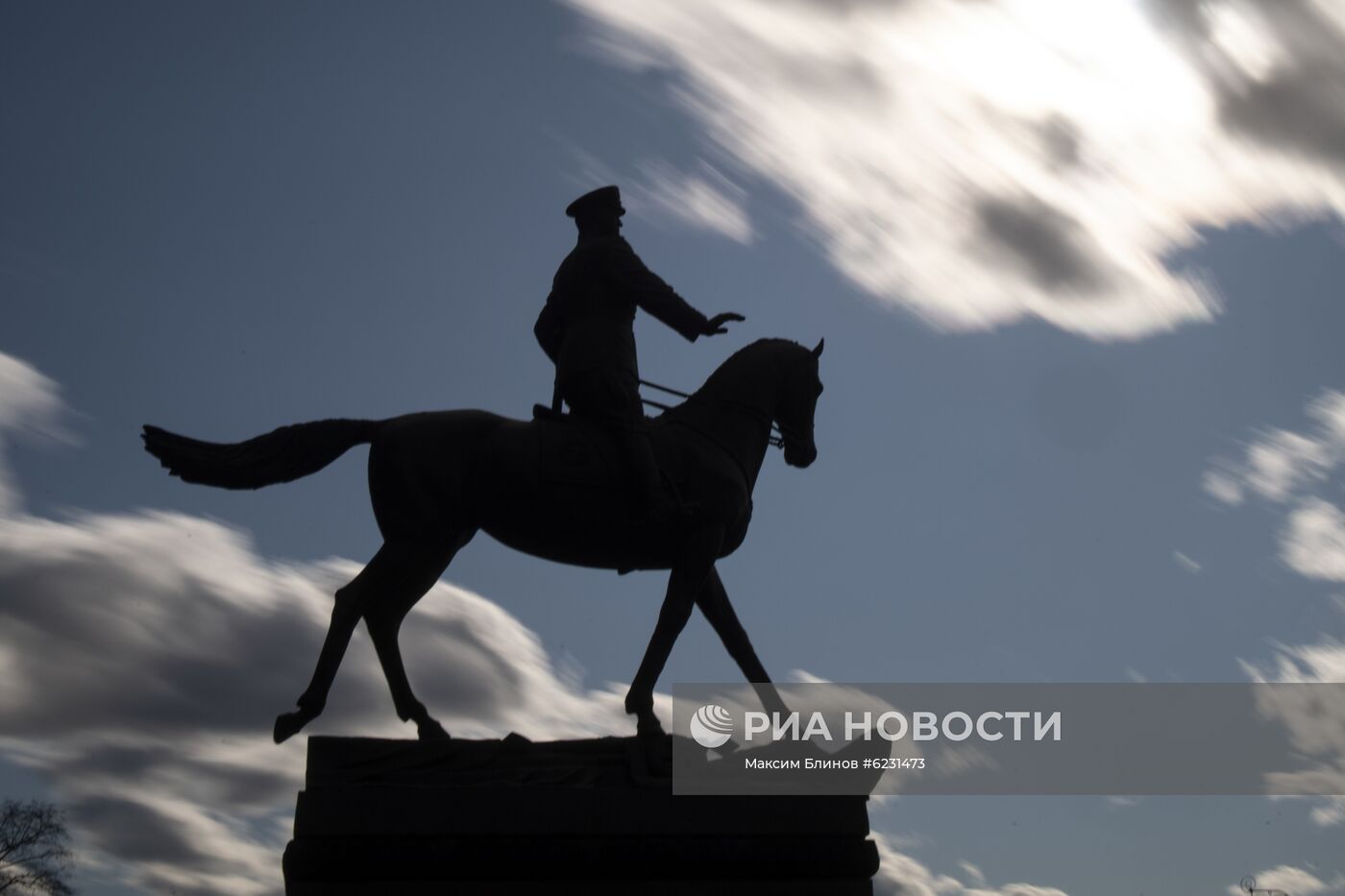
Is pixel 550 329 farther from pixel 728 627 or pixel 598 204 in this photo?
pixel 728 627

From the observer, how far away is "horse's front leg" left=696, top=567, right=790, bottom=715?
1217 cm

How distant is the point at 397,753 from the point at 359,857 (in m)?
0.83

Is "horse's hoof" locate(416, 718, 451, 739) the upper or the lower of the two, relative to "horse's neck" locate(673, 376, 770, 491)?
lower

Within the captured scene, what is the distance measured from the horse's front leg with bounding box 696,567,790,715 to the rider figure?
92cm

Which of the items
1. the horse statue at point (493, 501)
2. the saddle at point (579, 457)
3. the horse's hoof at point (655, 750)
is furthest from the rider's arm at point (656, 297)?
the horse's hoof at point (655, 750)

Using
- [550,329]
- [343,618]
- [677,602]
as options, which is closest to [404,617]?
[343,618]

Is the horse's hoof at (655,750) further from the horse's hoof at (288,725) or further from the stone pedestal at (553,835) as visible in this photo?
the horse's hoof at (288,725)

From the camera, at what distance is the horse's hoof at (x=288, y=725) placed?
11.4 meters

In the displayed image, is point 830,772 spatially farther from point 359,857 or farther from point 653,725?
point 359,857

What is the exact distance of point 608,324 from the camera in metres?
12.5

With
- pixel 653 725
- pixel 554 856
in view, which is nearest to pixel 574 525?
pixel 653 725

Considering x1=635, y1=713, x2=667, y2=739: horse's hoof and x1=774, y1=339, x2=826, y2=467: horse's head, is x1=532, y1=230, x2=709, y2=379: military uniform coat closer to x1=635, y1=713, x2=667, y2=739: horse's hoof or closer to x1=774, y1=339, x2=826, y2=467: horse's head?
x1=774, y1=339, x2=826, y2=467: horse's head

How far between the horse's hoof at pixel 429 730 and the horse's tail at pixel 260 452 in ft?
6.58

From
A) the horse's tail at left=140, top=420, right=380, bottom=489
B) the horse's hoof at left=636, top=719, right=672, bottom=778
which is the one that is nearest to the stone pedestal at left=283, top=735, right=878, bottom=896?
the horse's hoof at left=636, top=719, right=672, bottom=778
